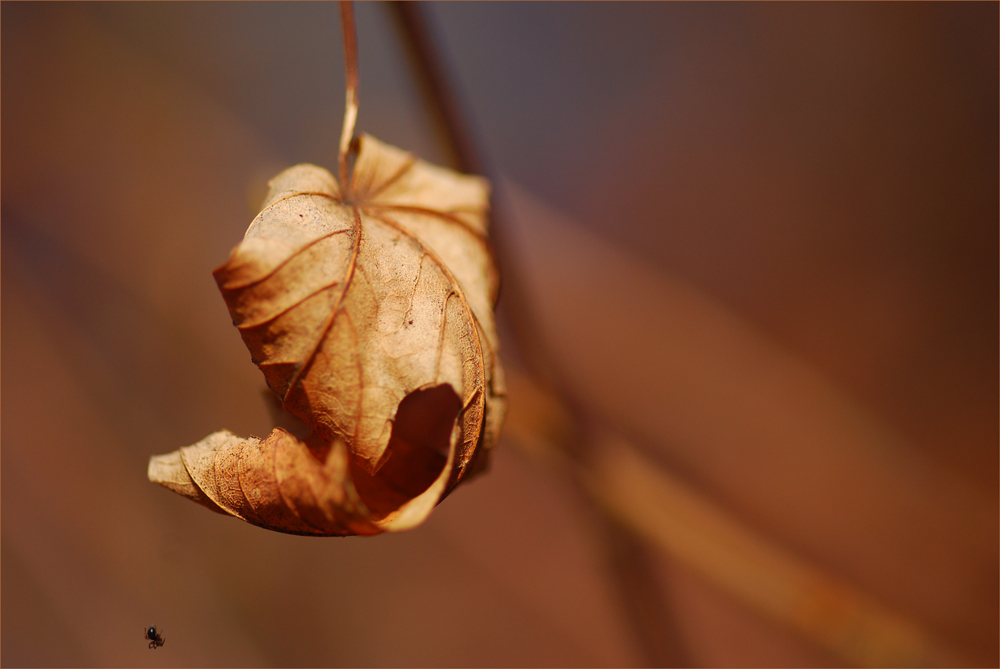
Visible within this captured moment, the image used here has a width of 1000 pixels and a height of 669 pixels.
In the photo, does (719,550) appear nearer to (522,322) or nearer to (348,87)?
(522,322)

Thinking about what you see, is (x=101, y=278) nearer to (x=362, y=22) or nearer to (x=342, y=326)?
(x=362, y=22)

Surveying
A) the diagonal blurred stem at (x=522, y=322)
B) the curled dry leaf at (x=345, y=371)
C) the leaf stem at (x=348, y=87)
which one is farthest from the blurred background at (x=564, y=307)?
the curled dry leaf at (x=345, y=371)

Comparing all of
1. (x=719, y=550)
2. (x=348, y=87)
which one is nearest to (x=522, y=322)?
(x=348, y=87)

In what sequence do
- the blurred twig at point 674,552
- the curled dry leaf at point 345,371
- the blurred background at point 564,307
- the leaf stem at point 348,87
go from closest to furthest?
the curled dry leaf at point 345,371 → the leaf stem at point 348,87 → the blurred twig at point 674,552 → the blurred background at point 564,307

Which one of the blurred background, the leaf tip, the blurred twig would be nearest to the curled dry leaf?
the leaf tip

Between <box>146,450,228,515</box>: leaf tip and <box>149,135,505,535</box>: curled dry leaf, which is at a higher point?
<box>149,135,505,535</box>: curled dry leaf

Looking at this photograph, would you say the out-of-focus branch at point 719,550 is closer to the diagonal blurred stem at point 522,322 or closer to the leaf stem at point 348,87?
the diagonal blurred stem at point 522,322

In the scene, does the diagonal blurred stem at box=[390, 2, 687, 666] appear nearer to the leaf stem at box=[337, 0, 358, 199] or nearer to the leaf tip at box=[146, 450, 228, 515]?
the leaf stem at box=[337, 0, 358, 199]
